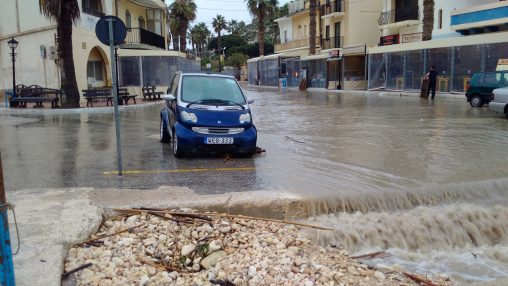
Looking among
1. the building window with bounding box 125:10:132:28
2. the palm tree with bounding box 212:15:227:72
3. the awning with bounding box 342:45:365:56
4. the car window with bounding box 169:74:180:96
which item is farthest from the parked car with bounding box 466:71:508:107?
the palm tree with bounding box 212:15:227:72

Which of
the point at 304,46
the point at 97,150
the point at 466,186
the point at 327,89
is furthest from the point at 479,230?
the point at 304,46

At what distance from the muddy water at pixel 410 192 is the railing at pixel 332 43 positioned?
36.4m

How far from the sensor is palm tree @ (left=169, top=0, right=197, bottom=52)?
5441cm

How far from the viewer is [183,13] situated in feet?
Result: 181

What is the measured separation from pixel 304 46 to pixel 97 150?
46.9 meters

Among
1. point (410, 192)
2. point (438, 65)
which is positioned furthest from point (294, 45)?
point (410, 192)

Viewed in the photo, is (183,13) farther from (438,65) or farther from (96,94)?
(96,94)

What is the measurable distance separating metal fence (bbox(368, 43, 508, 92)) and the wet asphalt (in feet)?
35.1

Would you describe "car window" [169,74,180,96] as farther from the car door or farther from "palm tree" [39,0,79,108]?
"palm tree" [39,0,79,108]

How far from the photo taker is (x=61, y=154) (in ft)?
32.8

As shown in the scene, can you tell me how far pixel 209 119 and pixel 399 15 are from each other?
114ft

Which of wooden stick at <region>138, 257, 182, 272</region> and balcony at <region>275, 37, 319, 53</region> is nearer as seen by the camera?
wooden stick at <region>138, 257, 182, 272</region>

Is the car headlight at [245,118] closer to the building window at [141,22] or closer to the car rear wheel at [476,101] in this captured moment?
the car rear wheel at [476,101]

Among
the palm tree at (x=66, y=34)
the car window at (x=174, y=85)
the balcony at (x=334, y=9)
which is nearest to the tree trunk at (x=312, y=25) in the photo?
the balcony at (x=334, y=9)
